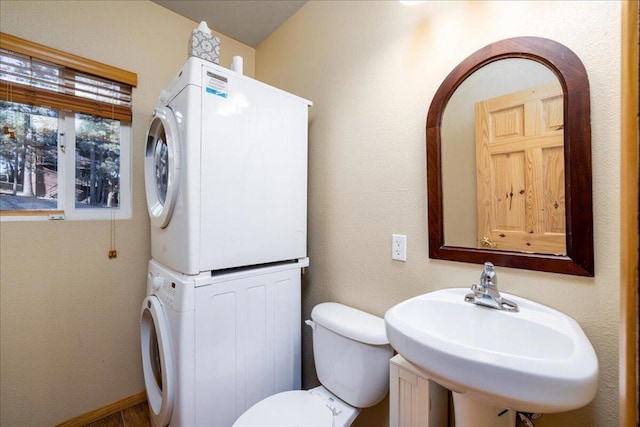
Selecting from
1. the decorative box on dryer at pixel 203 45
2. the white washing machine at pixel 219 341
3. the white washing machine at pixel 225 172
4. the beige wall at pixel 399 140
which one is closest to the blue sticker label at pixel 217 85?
the white washing machine at pixel 225 172

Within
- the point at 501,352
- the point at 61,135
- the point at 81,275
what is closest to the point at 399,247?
the point at 501,352

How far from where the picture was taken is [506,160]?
3.40 feet

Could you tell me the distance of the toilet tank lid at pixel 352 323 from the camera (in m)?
1.18

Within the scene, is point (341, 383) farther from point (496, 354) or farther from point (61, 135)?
point (61, 135)

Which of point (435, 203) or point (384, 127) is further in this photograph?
point (384, 127)

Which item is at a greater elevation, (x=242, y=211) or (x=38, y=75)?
(x=38, y=75)

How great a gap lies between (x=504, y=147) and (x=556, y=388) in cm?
81

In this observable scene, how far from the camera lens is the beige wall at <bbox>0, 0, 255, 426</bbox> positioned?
147cm

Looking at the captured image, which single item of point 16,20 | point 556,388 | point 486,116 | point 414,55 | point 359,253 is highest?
point 16,20

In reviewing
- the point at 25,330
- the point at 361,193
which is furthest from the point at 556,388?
the point at 25,330

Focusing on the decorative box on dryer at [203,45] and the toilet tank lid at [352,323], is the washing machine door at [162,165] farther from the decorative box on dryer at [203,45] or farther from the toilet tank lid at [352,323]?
the toilet tank lid at [352,323]

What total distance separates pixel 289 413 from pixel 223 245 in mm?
784

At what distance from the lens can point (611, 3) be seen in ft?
2.71

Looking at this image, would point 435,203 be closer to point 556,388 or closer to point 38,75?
point 556,388
